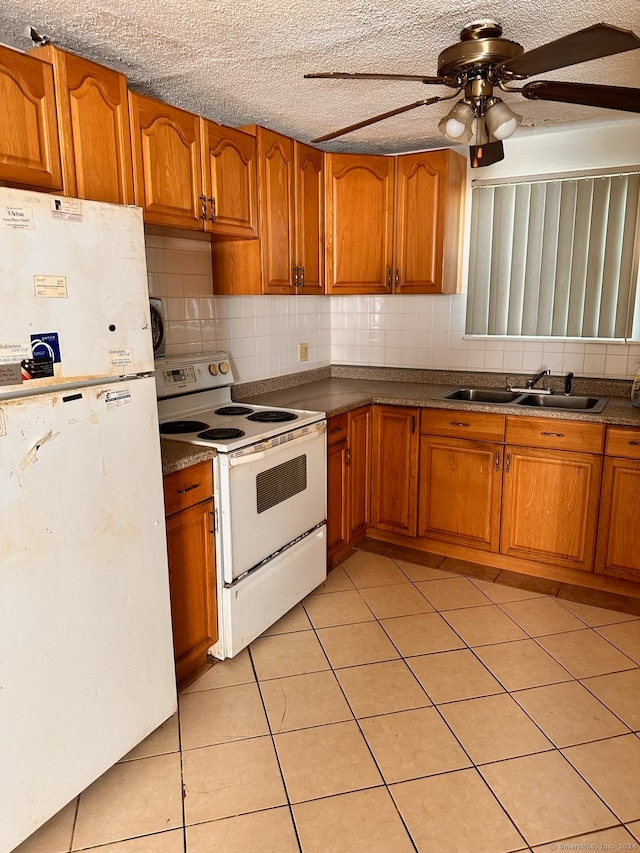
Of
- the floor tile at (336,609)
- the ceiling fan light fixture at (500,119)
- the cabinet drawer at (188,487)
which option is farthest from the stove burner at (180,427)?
the ceiling fan light fixture at (500,119)

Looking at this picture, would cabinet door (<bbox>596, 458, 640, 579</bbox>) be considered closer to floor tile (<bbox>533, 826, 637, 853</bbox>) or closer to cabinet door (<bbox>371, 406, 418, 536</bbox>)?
cabinet door (<bbox>371, 406, 418, 536</bbox>)

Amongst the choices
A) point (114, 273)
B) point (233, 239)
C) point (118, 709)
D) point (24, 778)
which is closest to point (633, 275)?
point (233, 239)

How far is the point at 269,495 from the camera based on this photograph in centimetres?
247

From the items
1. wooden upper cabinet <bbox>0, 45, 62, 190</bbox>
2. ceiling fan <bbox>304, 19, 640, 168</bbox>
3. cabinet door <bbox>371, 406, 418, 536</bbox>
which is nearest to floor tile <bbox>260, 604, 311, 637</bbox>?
cabinet door <bbox>371, 406, 418, 536</bbox>

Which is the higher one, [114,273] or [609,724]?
[114,273]

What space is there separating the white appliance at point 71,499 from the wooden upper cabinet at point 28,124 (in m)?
0.32

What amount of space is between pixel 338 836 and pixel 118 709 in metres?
0.73

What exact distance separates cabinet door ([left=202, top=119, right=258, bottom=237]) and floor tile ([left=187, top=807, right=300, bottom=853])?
84.5 inches

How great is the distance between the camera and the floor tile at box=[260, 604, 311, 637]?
2.63m

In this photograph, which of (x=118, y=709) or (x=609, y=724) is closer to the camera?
(x=118, y=709)

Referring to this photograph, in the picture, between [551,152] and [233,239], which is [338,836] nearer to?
[233,239]

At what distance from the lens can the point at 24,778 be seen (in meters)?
1.51

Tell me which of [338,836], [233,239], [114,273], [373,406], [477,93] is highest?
[477,93]

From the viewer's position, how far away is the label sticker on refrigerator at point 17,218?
4.43 ft
